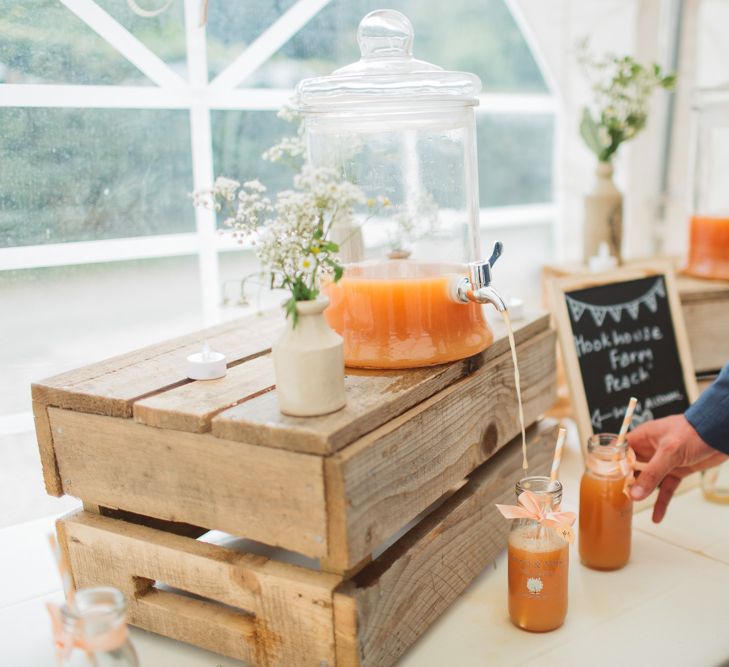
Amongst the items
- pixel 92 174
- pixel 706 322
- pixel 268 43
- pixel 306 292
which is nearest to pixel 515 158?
pixel 706 322

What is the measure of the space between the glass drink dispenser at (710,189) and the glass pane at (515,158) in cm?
41

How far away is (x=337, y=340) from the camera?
929mm

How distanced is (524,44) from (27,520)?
5.51ft

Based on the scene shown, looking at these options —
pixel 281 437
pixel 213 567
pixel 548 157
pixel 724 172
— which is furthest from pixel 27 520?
pixel 724 172

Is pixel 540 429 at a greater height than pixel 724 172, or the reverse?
pixel 724 172

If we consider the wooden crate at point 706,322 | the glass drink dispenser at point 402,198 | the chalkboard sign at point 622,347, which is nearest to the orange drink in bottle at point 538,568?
the glass drink dispenser at point 402,198

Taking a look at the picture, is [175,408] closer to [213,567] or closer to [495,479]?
[213,567]

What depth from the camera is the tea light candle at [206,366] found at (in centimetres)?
109

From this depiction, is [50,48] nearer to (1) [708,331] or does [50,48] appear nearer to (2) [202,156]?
(2) [202,156]

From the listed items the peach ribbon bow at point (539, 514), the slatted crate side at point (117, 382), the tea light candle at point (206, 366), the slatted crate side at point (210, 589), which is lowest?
the slatted crate side at point (210, 589)

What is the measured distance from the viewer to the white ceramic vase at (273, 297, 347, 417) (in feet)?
2.97

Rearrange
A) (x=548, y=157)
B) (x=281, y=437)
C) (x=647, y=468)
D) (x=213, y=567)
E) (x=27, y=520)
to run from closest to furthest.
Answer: (x=281, y=437) → (x=213, y=567) → (x=647, y=468) → (x=27, y=520) → (x=548, y=157)

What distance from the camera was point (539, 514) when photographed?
106 cm

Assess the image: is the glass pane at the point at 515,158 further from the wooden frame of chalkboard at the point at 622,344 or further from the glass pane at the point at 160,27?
the glass pane at the point at 160,27
